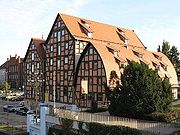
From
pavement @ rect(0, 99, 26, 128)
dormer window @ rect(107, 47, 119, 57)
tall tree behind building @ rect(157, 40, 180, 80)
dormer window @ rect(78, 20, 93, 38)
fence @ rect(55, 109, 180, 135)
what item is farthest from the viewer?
tall tree behind building @ rect(157, 40, 180, 80)

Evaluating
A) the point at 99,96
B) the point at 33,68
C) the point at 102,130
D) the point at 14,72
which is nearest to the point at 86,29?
the point at 99,96

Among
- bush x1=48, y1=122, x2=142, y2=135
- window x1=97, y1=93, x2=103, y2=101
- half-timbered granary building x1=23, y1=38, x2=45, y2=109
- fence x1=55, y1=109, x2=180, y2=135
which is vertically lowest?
bush x1=48, y1=122, x2=142, y2=135

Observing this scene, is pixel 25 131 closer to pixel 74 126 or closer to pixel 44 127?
pixel 44 127

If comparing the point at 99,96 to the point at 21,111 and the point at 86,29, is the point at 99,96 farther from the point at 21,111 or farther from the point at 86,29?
the point at 21,111

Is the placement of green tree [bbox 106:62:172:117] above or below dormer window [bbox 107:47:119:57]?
below

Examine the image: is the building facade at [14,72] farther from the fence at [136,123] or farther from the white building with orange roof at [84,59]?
the fence at [136,123]

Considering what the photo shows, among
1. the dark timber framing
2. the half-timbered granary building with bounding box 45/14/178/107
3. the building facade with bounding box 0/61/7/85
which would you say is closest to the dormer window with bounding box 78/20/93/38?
the half-timbered granary building with bounding box 45/14/178/107

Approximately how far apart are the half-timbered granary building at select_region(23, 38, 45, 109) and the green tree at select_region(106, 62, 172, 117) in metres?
26.4

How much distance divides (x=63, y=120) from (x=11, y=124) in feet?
51.1

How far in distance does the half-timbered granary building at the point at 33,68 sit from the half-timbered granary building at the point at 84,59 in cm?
219

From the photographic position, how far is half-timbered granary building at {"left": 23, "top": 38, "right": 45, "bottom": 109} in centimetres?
5829

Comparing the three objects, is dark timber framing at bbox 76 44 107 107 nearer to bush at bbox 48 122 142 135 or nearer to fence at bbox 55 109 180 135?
fence at bbox 55 109 180 135

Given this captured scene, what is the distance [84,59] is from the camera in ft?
157

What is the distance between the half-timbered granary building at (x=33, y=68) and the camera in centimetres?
5829
